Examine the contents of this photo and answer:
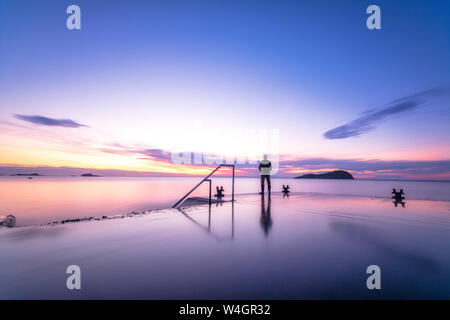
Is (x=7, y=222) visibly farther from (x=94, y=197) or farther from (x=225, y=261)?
(x=94, y=197)

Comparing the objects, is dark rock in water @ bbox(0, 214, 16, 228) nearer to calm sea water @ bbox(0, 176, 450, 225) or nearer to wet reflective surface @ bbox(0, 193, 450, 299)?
wet reflective surface @ bbox(0, 193, 450, 299)

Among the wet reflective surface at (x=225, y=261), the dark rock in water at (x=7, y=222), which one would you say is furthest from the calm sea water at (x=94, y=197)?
the wet reflective surface at (x=225, y=261)

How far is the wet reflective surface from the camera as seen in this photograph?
2275 mm

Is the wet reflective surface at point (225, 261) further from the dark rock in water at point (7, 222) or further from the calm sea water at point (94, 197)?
the calm sea water at point (94, 197)

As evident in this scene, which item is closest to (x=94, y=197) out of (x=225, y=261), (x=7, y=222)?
(x=7, y=222)

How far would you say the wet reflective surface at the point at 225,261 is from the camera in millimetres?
2275

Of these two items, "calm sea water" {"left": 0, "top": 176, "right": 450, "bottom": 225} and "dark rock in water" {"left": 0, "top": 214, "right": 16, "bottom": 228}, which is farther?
"calm sea water" {"left": 0, "top": 176, "right": 450, "bottom": 225}

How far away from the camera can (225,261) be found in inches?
120

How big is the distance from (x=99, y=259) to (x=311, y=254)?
3.82 m

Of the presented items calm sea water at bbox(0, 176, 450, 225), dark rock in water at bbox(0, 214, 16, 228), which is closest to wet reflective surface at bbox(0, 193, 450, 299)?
dark rock in water at bbox(0, 214, 16, 228)

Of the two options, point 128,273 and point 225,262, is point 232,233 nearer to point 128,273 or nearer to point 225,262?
point 225,262

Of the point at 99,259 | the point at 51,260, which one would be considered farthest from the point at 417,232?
the point at 51,260

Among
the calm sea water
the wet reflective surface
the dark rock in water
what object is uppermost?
the wet reflective surface
